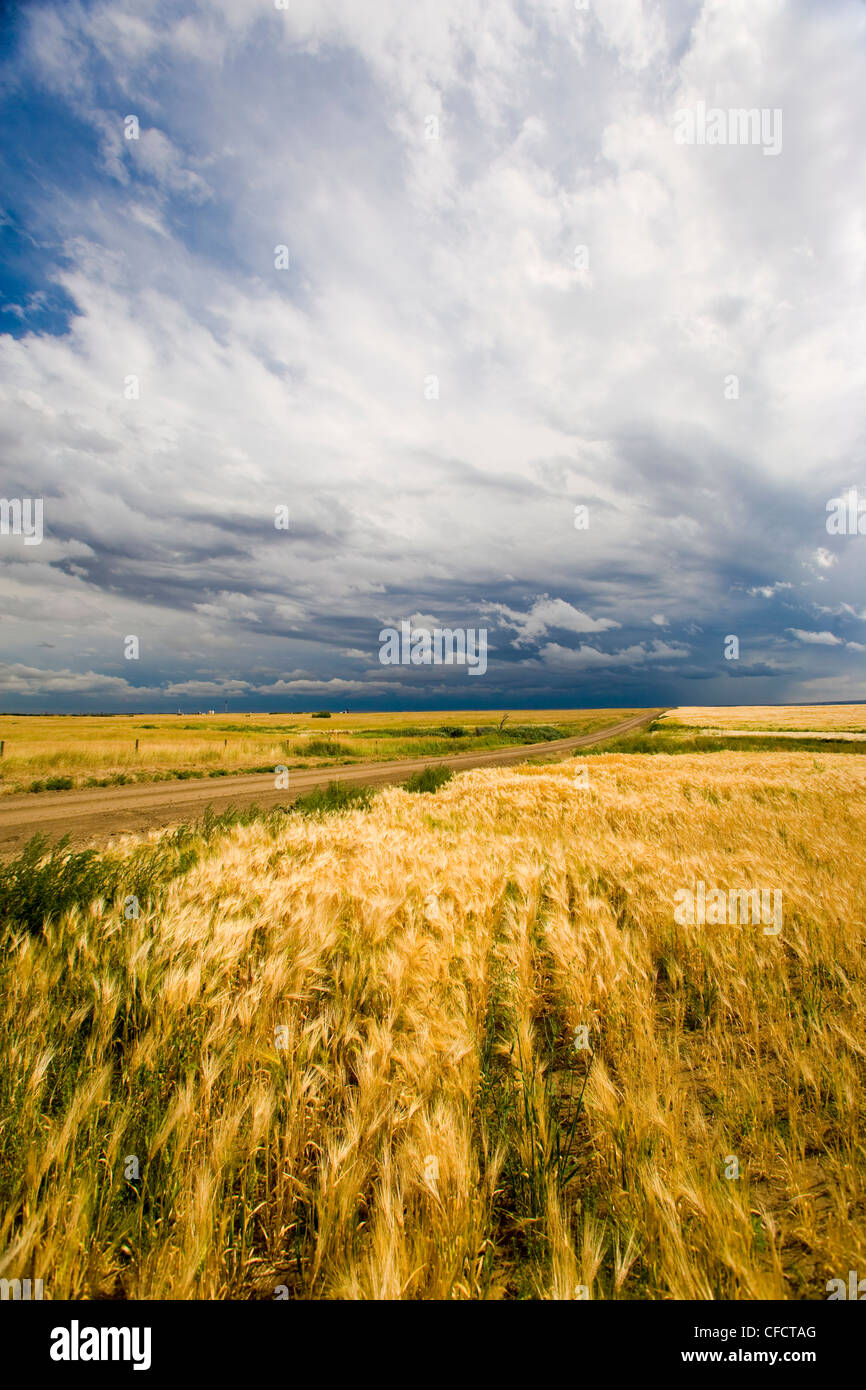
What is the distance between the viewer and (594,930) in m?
4.36

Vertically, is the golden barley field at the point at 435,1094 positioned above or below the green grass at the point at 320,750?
above

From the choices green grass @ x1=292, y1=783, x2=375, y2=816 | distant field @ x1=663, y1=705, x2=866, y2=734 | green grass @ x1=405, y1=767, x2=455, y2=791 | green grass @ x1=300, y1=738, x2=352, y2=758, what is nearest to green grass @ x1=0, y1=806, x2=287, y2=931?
green grass @ x1=292, y1=783, x2=375, y2=816

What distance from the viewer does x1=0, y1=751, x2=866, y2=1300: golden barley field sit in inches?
70.8

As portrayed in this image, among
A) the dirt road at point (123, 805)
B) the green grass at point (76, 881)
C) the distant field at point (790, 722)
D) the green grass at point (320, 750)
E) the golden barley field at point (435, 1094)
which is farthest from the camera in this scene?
the distant field at point (790, 722)

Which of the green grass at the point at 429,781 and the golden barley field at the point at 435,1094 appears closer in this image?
the golden barley field at the point at 435,1094

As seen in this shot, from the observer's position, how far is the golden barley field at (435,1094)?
1798 millimetres

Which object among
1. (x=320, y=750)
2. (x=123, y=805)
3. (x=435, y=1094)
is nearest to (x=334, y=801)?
A: (x=123, y=805)

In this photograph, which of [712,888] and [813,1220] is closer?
[813,1220]

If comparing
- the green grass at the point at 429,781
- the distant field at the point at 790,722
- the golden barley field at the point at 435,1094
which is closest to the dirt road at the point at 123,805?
the green grass at the point at 429,781

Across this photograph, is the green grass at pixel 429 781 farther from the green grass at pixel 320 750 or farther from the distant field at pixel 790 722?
the distant field at pixel 790 722

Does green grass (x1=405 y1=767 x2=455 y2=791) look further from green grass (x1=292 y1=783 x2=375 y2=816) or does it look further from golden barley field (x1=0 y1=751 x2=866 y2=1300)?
golden barley field (x1=0 y1=751 x2=866 y2=1300)
